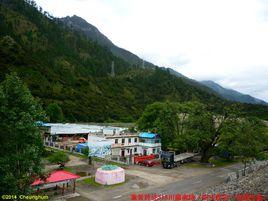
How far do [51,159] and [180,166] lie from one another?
68.9 feet

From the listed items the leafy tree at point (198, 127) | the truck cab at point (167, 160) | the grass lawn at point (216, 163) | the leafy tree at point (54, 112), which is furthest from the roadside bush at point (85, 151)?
the leafy tree at point (54, 112)

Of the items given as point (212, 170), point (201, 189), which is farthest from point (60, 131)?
point (201, 189)

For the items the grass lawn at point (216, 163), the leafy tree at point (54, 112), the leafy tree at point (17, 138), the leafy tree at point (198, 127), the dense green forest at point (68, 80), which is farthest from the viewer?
the dense green forest at point (68, 80)

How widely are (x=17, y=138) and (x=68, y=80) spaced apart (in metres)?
127

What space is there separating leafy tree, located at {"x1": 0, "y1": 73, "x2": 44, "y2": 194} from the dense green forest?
243 feet

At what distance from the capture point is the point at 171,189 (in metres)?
31.8

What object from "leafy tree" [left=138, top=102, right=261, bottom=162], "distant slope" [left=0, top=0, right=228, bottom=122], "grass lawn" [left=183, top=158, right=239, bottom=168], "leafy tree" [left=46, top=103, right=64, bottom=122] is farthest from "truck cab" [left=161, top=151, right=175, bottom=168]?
"distant slope" [left=0, top=0, right=228, bottom=122]

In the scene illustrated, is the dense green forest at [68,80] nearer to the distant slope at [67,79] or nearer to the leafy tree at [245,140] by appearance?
the distant slope at [67,79]

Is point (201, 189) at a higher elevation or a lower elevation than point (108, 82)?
lower

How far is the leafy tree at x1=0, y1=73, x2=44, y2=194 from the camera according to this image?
62.2 ft

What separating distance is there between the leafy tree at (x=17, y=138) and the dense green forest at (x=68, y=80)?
7403 cm

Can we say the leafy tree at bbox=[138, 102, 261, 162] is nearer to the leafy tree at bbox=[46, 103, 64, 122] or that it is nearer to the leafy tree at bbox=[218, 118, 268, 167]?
the leafy tree at bbox=[218, 118, 268, 167]

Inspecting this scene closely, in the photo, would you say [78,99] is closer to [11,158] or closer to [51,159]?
[51,159]

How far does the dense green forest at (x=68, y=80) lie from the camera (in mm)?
116925
